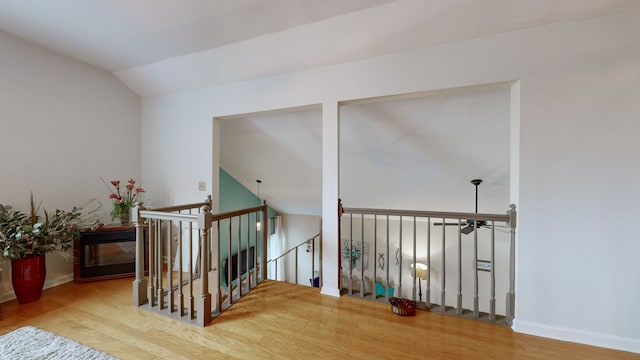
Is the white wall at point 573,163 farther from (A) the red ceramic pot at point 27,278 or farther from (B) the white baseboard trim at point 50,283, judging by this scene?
(B) the white baseboard trim at point 50,283

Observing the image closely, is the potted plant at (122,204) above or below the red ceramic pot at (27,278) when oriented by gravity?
above

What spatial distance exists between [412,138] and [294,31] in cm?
181

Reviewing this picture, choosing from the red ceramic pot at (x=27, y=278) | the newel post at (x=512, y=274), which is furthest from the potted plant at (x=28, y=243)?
the newel post at (x=512, y=274)

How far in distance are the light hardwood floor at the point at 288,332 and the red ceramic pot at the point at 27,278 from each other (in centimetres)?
9

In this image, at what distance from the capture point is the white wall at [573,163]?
169 cm

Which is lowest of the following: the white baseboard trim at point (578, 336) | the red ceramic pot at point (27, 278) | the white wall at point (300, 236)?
the white wall at point (300, 236)

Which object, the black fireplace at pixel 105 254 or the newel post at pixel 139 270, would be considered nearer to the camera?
the newel post at pixel 139 270

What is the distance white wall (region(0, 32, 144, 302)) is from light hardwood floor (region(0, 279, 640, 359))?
1076 mm

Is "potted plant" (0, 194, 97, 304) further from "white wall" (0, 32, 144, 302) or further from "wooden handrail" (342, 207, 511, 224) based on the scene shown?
"wooden handrail" (342, 207, 511, 224)

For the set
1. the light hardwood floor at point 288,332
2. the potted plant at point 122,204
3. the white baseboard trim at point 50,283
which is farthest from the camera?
the potted plant at point 122,204

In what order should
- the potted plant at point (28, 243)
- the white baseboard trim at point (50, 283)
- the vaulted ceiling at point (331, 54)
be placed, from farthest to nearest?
the white baseboard trim at point (50, 283) < the potted plant at point (28, 243) < the vaulted ceiling at point (331, 54)

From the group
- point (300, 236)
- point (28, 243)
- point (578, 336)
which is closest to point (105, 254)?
point (28, 243)

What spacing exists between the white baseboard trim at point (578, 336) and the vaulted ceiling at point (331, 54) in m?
1.88

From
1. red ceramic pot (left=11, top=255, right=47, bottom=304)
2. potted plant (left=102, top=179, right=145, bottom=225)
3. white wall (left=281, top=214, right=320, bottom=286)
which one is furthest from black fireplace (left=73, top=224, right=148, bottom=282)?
white wall (left=281, top=214, right=320, bottom=286)
